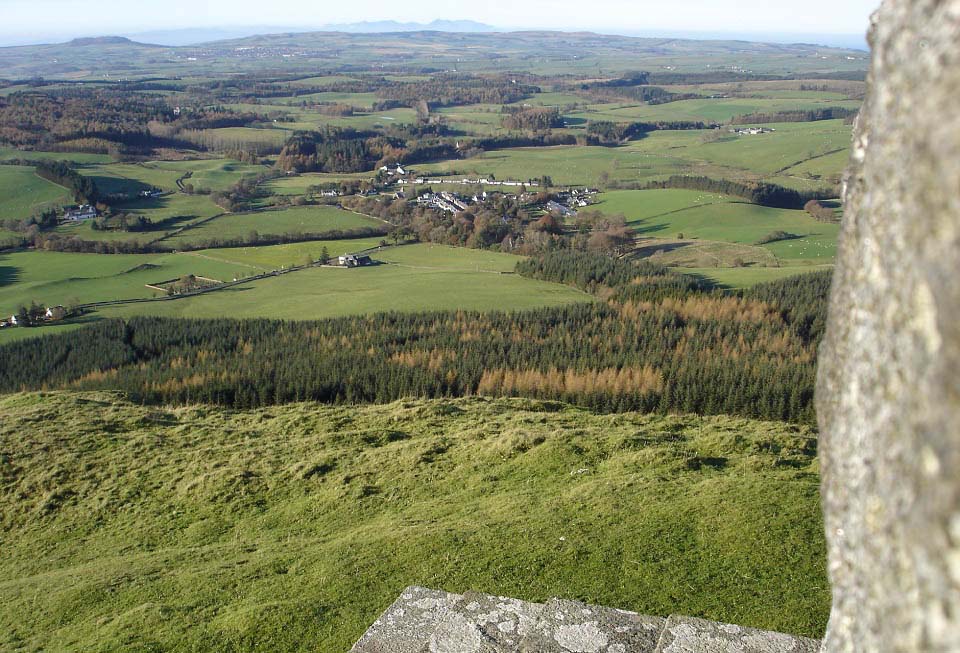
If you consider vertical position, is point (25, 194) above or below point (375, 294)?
above

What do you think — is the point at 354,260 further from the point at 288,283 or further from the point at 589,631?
the point at 589,631

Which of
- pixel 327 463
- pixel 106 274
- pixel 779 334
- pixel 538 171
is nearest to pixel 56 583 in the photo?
pixel 327 463

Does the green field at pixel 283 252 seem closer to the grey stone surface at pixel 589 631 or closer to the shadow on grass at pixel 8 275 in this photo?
the shadow on grass at pixel 8 275

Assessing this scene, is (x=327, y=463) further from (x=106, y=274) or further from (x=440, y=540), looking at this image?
(x=106, y=274)

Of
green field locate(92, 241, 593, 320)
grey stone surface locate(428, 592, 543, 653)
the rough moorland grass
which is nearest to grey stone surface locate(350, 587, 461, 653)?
grey stone surface locate(428, 592, 543, 653)

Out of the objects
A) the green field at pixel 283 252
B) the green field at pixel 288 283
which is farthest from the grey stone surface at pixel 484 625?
the green field at pixel 283 252

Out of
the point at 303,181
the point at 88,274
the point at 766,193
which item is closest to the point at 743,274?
the point at 766,193

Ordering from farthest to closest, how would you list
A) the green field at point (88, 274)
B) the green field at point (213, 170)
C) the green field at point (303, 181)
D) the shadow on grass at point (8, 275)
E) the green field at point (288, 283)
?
the green field at point (213, 170)
the green field at point (303, 181)
the shadow on grass at point (8, 275)
the green field at point (88, 274)
the green field at point (288, 283)
